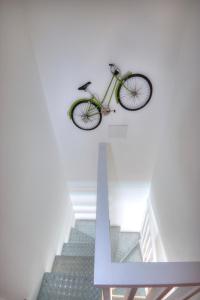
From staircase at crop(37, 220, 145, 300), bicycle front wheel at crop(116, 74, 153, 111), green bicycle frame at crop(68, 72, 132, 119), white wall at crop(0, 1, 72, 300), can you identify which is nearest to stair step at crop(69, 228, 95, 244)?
staircase at crop(37, 220, 145, 300)

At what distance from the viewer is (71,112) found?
8.82 ft

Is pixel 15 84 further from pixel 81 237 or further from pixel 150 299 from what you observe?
pixel 81 237

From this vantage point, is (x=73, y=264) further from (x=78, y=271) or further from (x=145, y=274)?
(x=145, y=274)

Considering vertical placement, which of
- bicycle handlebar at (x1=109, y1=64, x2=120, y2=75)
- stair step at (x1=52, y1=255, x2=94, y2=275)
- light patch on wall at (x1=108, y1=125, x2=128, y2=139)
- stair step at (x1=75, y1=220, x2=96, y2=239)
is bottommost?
stair step at (x1=52, y1=255, x2=94, y2=275)

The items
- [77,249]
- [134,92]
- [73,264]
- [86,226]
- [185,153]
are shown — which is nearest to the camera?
[185,153]

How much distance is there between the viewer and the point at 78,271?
2.70m

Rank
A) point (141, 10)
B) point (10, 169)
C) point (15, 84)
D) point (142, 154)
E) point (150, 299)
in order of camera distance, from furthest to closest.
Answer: point (142, 154) → point (141, 10) → point (15, 84) → point (10, 169) → point (150, 299)

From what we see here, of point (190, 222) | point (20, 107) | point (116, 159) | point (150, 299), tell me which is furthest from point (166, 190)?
point (20, 107)

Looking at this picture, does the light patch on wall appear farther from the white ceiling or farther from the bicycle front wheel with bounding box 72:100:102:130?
the bicycle front wheel with bounding box 72:100:102:130

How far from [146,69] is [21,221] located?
7.67 feet

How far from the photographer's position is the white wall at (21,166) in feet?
4.91

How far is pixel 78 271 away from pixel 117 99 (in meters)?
2.66

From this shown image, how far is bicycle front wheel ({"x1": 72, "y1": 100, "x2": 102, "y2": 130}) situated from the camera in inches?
105

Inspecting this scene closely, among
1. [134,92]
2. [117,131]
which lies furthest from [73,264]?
[134,92]
